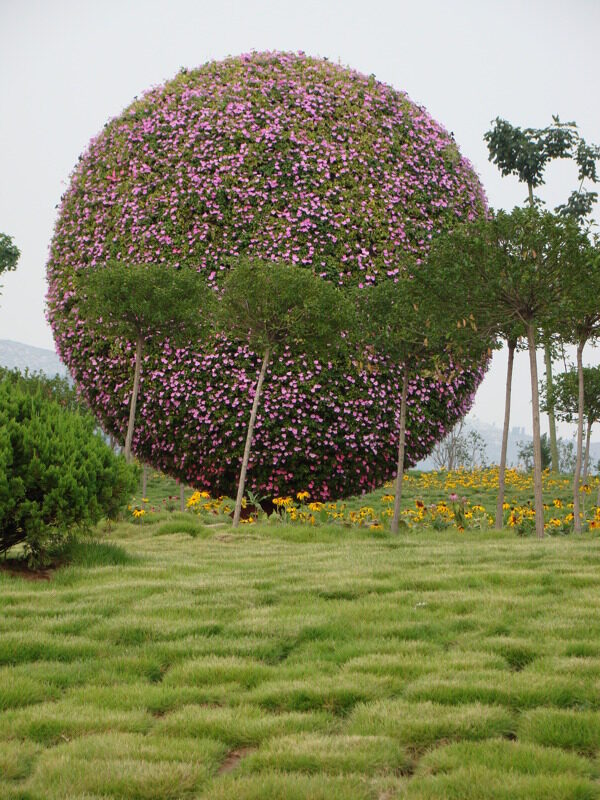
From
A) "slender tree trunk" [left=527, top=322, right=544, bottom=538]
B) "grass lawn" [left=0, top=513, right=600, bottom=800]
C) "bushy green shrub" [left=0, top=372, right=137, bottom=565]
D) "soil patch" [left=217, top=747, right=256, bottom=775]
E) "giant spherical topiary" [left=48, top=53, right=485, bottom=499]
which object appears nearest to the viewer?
"grass lawn" [left=0, top=513, right=600, bottom=800]

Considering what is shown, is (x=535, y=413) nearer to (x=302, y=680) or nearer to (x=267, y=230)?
(x=267, y=230)

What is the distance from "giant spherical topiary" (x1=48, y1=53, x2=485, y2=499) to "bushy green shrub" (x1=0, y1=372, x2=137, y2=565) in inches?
249

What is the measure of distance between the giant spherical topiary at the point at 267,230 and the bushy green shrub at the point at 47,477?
20.8ft

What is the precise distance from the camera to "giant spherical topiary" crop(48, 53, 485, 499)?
17.4 metres

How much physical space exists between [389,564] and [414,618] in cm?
283

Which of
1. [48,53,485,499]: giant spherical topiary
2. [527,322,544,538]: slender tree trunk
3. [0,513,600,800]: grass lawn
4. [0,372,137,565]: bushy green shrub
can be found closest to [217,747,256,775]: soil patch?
[0,513,600,800]: grass lawn

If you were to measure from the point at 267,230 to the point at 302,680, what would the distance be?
41.7ft

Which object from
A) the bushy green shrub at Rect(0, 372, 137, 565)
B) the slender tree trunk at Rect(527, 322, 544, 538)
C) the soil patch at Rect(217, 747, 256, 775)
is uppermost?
the slender tree trunk at Rect(527, 322, 544, 538)

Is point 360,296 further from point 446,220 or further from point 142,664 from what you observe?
point 142,664

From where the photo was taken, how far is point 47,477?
32.9 feet

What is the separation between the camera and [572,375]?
2056 cm

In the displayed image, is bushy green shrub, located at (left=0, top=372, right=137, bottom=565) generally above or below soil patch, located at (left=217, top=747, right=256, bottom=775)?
above

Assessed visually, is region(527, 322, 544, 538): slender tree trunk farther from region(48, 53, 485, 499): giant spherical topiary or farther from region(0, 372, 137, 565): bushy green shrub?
region(0, 372, 137, 565): bushy green shrub

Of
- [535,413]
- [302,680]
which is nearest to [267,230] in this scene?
[535,413]
